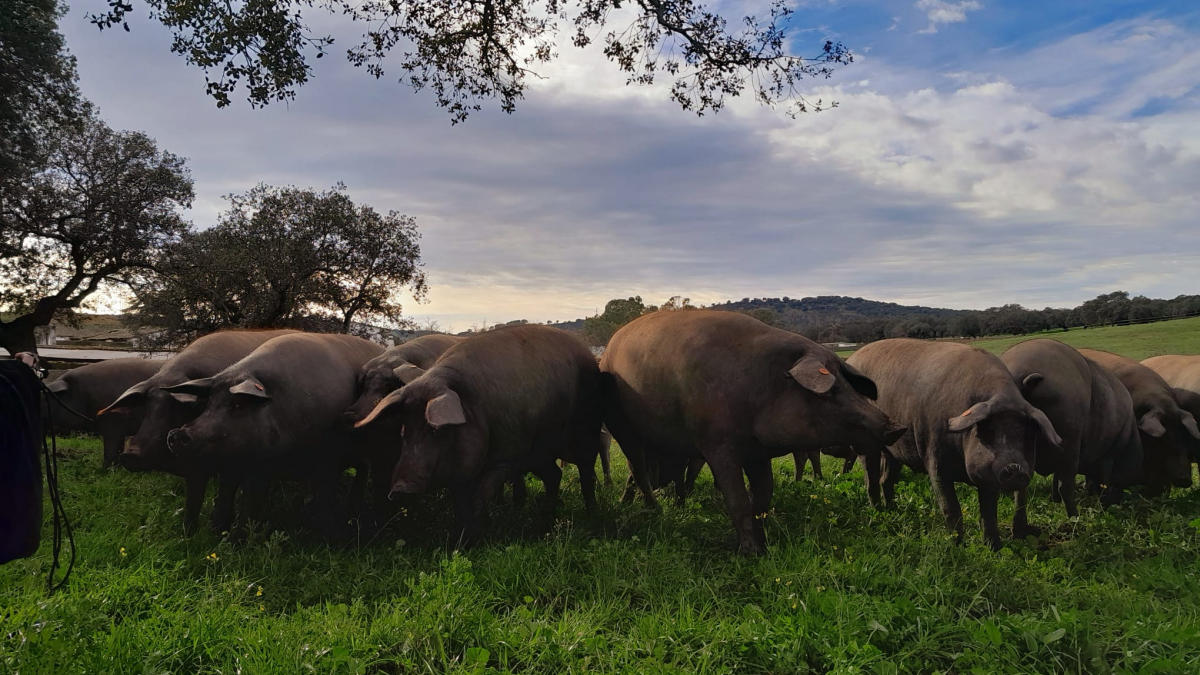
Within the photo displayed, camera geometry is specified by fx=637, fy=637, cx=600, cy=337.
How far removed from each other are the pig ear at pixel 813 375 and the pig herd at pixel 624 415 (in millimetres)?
17

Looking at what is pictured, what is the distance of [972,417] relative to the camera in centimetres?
618

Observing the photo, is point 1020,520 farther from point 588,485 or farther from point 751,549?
point 588,485

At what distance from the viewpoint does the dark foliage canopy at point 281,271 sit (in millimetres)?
23031

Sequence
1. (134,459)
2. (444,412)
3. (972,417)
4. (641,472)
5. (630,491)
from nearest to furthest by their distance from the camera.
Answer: (444,412) < (972,417) < (134,459) < (641,472) < (630,491)

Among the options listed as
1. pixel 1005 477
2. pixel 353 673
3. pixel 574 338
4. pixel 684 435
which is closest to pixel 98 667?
pixel 353 673

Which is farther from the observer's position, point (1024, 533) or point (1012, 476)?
point (1024, 533)

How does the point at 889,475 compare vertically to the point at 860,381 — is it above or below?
below

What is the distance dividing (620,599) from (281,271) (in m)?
25.3

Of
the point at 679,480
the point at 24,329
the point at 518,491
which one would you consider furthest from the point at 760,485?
the point at 24,329

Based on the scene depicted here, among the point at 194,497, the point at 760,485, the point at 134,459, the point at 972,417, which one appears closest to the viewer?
the point at 972,417

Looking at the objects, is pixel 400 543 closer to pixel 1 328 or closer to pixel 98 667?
pixel 98 667

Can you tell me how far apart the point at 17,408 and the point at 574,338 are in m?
5.92

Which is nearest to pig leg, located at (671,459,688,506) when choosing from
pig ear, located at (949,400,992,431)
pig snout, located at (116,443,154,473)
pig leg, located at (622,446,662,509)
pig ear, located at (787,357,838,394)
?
pig leg, located at (622,446,662,509)

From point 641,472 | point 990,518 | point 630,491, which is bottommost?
point 630,491
